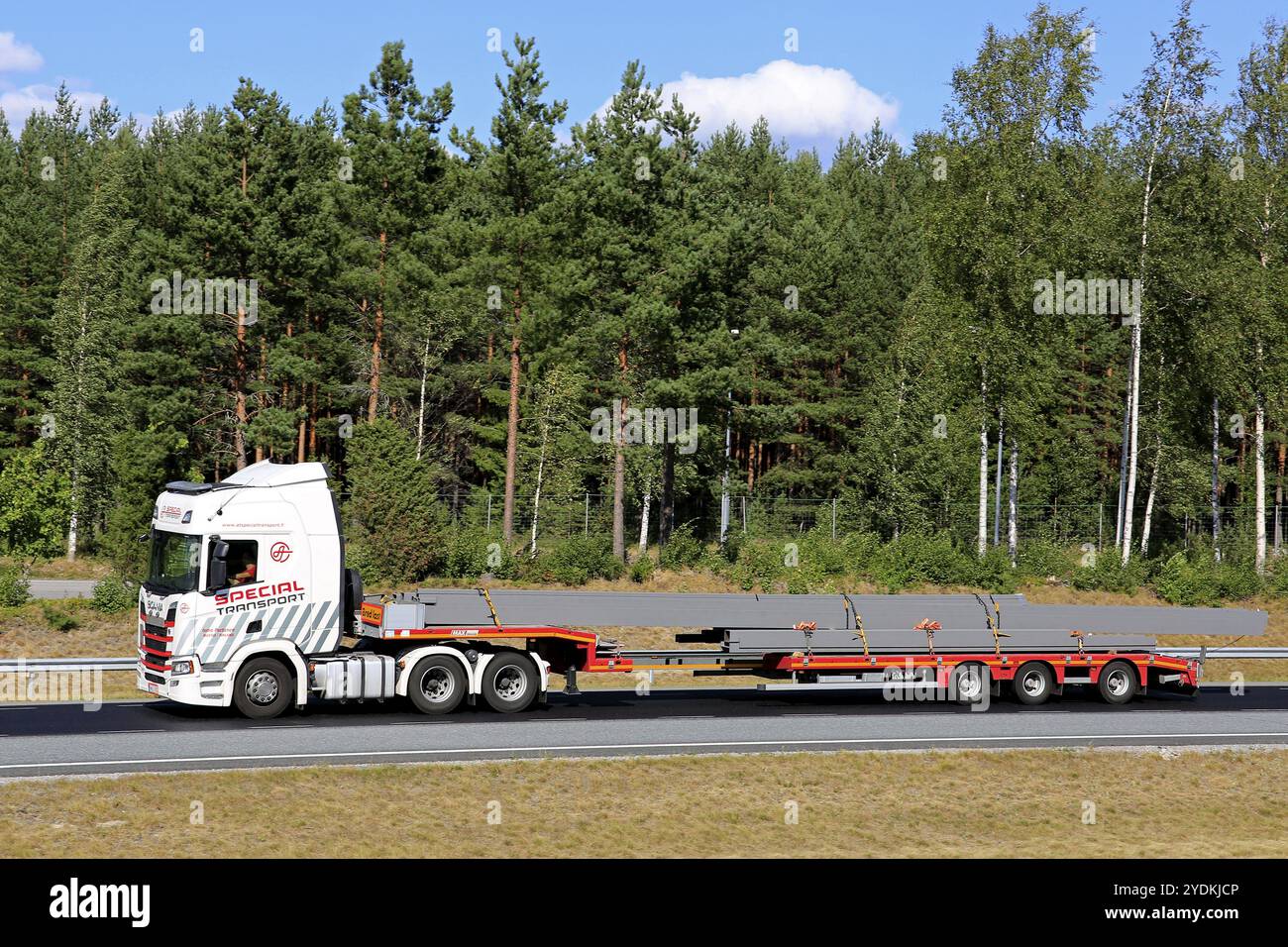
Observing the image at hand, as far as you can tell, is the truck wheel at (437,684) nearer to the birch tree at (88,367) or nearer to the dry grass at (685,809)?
the dry grass at (685,809)

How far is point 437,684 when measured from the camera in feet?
71.6

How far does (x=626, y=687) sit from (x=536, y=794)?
9.71 m

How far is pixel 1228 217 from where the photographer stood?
43.6 metres


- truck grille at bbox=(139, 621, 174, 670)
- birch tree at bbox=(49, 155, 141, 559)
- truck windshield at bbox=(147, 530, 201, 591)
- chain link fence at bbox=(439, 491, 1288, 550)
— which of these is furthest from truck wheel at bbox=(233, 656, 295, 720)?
birch tree at bbox=(49, 155, 141, 559)

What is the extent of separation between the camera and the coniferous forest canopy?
43688mm

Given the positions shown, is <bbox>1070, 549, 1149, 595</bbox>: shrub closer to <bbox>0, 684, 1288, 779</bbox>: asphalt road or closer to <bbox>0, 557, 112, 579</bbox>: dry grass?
<bbox>0, 684, 1288, 779</bbox>: asphalt road

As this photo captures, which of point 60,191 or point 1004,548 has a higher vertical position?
point 60,191

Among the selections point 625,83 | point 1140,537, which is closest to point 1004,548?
point 1140,537

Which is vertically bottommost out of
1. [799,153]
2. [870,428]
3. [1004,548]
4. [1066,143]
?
[1004,548]

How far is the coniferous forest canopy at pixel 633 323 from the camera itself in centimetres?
4369

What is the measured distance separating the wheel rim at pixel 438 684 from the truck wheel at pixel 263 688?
7.07 ft

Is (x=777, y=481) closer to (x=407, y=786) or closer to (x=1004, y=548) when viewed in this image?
(x=1004, y=548)

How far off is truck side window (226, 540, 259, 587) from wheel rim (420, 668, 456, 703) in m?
3.27
